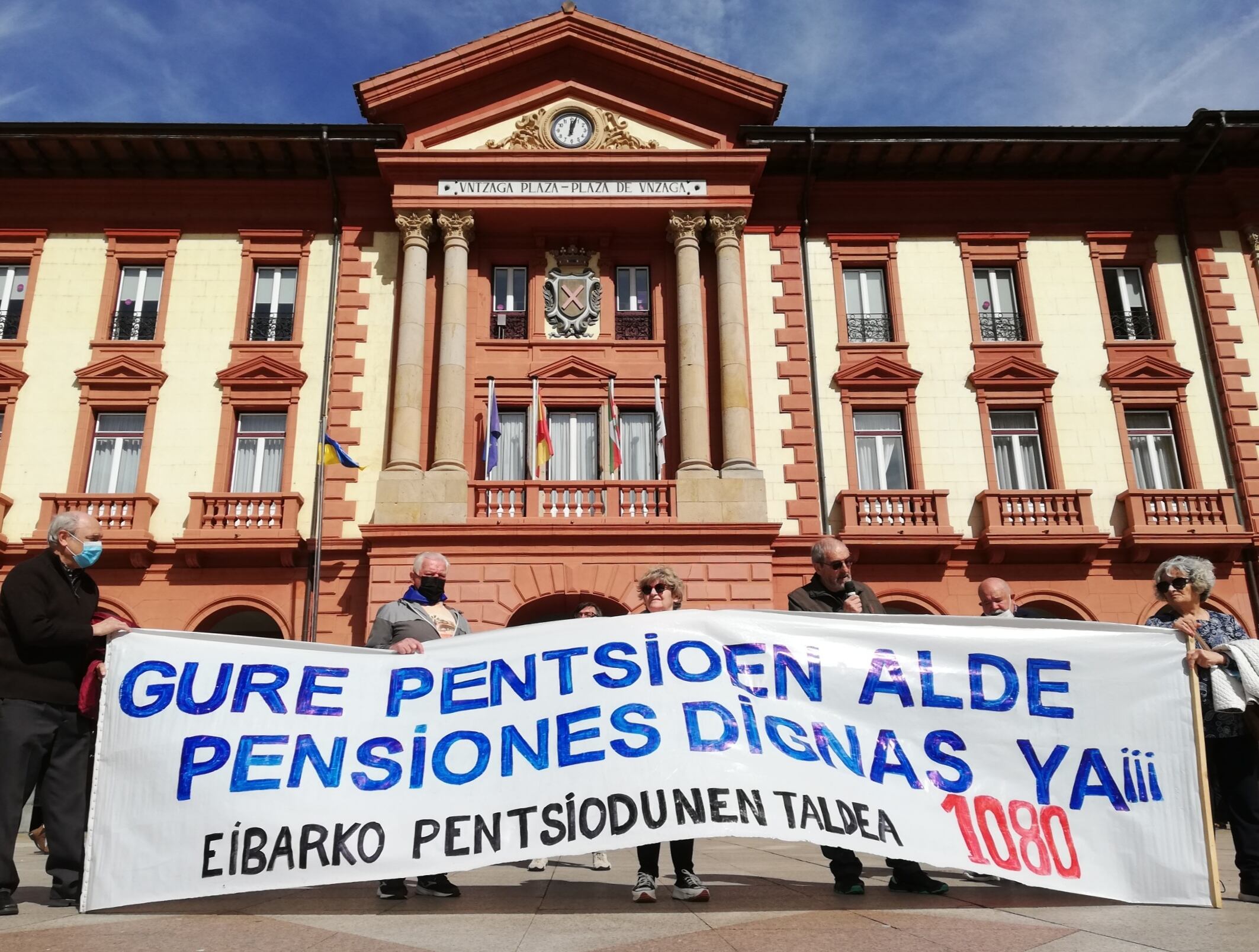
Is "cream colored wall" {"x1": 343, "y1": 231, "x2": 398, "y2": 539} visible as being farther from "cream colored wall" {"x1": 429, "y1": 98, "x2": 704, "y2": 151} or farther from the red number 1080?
the red number 1080

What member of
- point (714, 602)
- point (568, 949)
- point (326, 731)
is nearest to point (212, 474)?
point (714, 602)

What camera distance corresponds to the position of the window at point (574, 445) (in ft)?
60.5

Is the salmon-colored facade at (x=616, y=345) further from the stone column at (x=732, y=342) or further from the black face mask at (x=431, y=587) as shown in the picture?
the black face mask at (x=431, y=587)

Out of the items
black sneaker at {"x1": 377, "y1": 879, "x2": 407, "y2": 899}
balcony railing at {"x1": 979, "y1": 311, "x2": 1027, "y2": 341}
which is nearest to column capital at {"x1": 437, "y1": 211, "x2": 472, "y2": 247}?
balcony railing at {"x1": 979, "y1": 311, "x2": 1027, "y2": 341}

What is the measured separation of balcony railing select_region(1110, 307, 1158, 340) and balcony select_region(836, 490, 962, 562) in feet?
18.5

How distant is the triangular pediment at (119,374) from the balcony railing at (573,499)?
279 inches

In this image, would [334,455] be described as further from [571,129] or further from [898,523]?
Result: [898,523]

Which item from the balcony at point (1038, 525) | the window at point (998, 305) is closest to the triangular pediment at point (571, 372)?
the balcony at point (1038, 525)

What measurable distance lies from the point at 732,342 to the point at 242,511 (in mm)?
9851

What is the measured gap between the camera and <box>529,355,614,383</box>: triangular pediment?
18562 mm

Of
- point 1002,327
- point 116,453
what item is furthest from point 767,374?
point 116,453

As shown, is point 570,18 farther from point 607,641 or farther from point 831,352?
point 607,641

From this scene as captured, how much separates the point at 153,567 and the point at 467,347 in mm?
7184

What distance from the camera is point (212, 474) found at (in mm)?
17922
